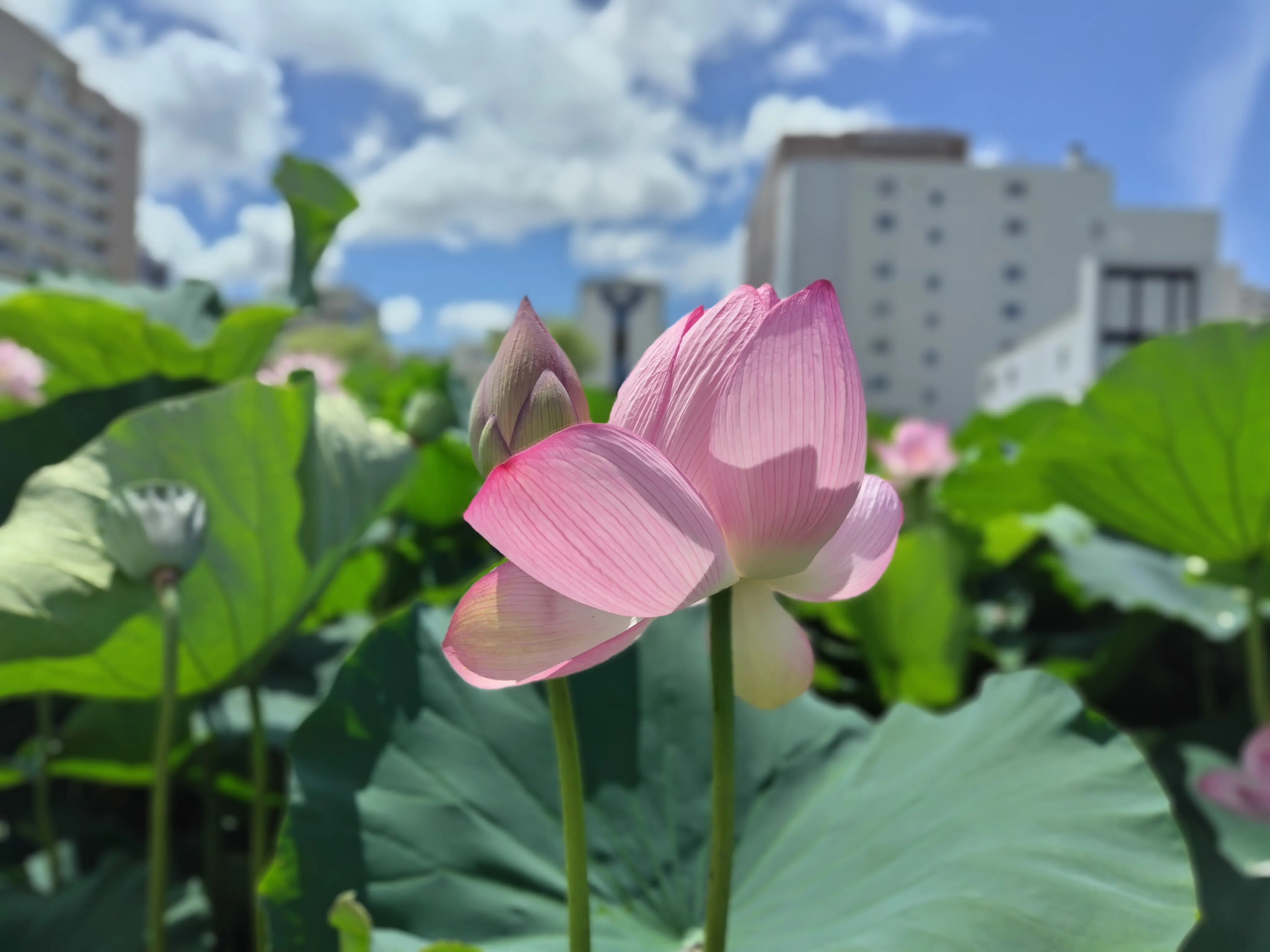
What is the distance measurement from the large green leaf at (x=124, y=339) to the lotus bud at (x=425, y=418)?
0.43 feet

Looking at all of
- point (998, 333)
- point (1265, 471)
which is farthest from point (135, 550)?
point (998, 333)

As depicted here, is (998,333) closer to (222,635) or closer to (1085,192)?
(1085,192)

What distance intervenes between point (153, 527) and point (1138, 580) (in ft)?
3.40

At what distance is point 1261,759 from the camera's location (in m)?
0.65

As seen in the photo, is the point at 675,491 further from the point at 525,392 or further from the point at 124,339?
the point at 124,339

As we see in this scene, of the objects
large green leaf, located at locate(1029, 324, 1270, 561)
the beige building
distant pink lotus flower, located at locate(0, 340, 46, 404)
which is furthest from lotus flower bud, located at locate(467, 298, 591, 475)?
the beige building

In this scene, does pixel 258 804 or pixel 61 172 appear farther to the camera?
pixel 61 172

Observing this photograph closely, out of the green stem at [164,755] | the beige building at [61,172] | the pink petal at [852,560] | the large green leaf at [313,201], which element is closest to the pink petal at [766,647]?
the pink petal at [852,560]

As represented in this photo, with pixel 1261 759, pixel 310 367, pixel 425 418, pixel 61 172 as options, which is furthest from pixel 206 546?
pixel 61 172

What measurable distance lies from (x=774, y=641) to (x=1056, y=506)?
3.56ft

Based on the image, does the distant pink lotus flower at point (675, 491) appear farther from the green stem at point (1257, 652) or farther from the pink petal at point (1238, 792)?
the green stem at point (1257, 652)

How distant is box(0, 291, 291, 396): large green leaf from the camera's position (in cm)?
77

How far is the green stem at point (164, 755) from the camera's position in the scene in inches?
14.6

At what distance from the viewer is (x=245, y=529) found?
1.66ft
